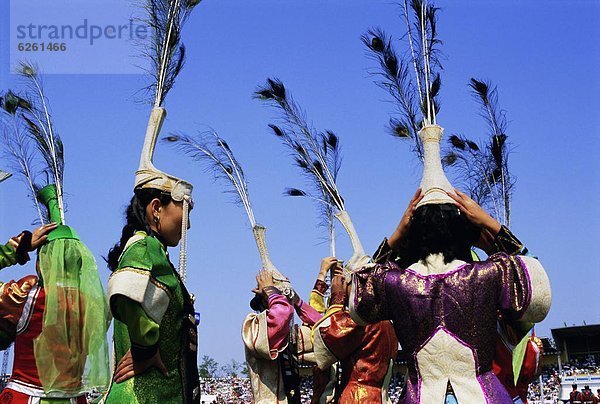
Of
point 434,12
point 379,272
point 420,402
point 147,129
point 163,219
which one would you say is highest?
point 434,12

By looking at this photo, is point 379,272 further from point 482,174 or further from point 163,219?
point 482,174

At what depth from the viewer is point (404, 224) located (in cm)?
371

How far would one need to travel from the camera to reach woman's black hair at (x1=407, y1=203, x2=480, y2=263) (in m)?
3.53

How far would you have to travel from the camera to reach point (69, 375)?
497 cm

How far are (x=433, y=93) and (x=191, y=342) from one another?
1.82 meters

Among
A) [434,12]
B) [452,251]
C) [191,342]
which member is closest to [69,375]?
[191,342]

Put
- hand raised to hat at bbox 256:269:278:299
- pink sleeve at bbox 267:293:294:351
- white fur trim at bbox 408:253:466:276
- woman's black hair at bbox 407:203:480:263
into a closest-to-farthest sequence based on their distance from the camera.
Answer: white fur trim at bbox 408:253:466:276 < woman's black hair at bbox 407:203:480:263 < pink sleeve at bbox 267:293:294:351 < hand raised to hat at bbox 256:269:278:299

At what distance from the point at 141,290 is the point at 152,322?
156 mm

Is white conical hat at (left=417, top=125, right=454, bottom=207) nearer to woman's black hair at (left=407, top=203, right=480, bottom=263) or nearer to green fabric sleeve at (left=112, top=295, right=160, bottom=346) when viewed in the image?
woman's black hair at (left=407, top=203, right=480, bottom=263)

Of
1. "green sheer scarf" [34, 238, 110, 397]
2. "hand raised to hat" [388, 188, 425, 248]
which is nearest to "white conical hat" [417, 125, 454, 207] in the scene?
"hand raised to hat" [388, 188, 425, 248]

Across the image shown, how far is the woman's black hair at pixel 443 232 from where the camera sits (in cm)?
353

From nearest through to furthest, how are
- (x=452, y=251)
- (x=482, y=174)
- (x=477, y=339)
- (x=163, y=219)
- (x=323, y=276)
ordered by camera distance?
(x=477, y=339) → (x=452, y=251) → (x=163, y=219) → (x=482, y=174) → (x=323, y=276)

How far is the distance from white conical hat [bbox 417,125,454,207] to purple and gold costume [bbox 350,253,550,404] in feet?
1.16

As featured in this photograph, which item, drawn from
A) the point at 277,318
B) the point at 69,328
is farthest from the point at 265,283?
the point at 69,328
